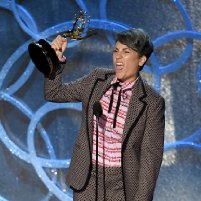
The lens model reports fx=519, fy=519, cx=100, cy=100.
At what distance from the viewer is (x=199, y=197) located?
2.70 meters

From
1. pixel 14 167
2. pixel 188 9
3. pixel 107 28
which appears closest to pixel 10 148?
pixel 14 167

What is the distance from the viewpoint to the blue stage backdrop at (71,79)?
257cm

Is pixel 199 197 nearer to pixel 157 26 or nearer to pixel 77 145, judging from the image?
pixel 157 26

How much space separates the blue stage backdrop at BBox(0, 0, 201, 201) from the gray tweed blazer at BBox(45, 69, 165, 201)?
878mm

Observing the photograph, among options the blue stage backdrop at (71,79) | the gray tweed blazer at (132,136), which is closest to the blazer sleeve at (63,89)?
the gray tweed blazer at (132,136)

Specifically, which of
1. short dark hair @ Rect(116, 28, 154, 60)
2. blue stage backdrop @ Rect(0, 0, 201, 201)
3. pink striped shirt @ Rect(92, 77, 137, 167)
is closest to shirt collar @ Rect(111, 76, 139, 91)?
pink striped shirt @ Rect(92, 77, 137, 167)

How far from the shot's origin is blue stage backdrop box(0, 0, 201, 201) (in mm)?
2572

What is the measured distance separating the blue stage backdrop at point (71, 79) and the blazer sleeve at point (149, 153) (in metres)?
0.92

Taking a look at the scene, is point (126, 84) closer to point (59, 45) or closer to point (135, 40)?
point (135, 40)

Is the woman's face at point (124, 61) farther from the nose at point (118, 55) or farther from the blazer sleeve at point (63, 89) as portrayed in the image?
the blazer sleeve at point (63, 89)

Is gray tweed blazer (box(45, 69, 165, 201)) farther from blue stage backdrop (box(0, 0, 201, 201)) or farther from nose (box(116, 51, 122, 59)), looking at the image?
blue stage backdrop (box(0, 0, 201, 201))

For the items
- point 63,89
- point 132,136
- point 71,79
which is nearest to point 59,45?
point 63,89

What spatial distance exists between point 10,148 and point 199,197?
1021 mm

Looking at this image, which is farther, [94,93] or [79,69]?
[79,69]
